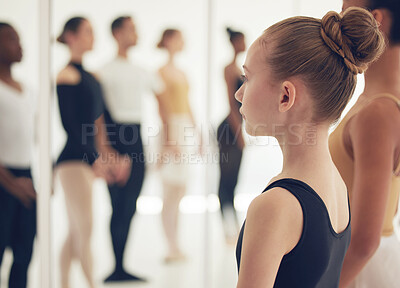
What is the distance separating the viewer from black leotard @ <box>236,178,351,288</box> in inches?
26.8

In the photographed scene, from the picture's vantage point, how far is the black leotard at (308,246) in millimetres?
681

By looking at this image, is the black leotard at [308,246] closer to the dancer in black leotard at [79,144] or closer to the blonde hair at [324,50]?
the blonde hair at [324,50]

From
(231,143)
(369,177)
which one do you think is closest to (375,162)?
(369,177)

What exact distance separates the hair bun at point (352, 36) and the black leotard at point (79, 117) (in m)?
2.11

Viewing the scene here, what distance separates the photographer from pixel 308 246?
69 cm

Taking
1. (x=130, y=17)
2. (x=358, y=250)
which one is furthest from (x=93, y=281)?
(x=358, y=250)

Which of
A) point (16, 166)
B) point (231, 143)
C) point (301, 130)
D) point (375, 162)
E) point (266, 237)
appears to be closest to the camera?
point (266, 237)

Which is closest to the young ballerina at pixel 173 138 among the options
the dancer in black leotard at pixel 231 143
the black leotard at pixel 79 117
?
the dancer in black leotard at pixel 231 143

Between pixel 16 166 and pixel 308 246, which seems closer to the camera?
pixel 308 246

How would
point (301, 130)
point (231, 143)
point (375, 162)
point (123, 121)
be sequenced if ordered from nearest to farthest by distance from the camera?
point (301, 130)
point (375, 162)
point (123, 121)
point (231, 143)

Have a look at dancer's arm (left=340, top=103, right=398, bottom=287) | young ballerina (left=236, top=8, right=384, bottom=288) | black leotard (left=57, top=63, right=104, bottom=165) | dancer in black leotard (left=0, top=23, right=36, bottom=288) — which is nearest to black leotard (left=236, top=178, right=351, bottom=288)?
young ballerina (left=236, top=8, right=384, bottom=288)

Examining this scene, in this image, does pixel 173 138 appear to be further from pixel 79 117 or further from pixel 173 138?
pixel 79 117

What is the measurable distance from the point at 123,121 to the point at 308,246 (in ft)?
7.21

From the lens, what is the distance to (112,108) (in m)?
2.73
